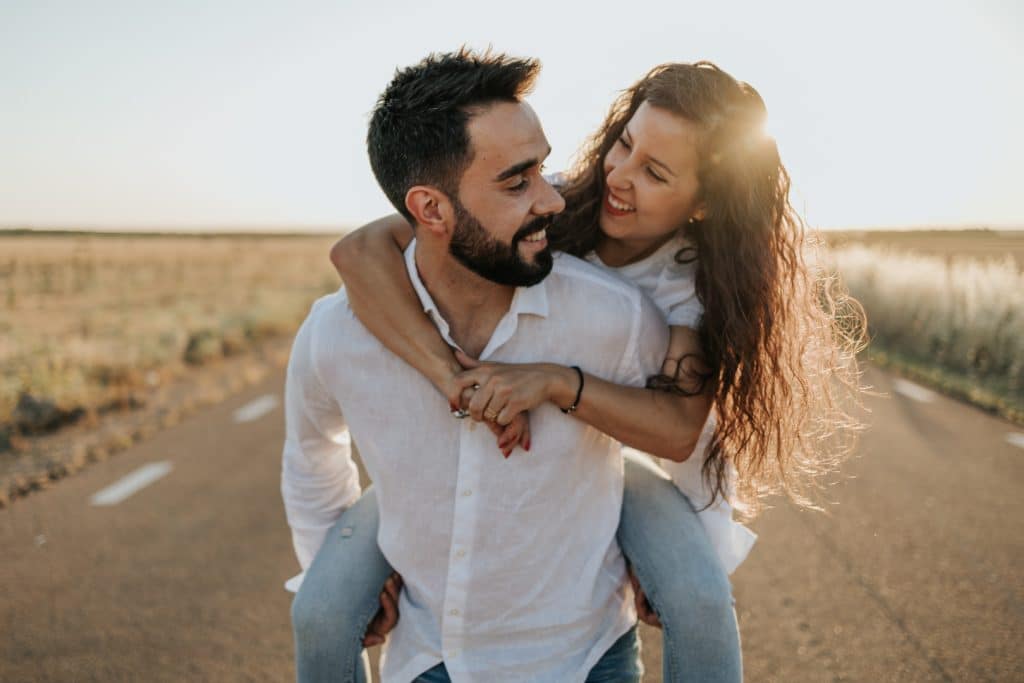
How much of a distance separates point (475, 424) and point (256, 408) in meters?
6.63

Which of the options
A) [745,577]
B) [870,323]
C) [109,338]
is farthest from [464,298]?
[109,338]

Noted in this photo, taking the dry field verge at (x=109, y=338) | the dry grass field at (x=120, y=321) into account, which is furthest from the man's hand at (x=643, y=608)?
the dry grass field at (x=120, y=321)

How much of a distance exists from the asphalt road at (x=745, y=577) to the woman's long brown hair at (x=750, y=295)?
43.2 inches

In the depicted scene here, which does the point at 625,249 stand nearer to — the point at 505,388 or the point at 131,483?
the point at 505,388

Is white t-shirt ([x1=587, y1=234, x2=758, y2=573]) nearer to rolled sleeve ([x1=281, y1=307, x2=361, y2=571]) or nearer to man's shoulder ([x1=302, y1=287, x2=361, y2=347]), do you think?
man's shoulder ([x1=302, y1=287, x2=361, y2=347])

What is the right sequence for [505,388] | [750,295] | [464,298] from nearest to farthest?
[505,388], [464,298], [750,295]

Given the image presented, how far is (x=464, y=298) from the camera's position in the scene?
2320mm

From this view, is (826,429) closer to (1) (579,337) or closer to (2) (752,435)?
(2) (752,435)

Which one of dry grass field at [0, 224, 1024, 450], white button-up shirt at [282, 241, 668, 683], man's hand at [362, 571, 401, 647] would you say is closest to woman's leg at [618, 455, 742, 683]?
white button-up shirt at [282, 241, 668, 683]

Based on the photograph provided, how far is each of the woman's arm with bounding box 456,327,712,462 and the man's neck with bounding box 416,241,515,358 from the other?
6.6 inches

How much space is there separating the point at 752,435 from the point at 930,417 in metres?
5.34

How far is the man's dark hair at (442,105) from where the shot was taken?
2098 millimetres

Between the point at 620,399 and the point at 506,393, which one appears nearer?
the point at 506,393

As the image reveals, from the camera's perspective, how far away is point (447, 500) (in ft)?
7.15
